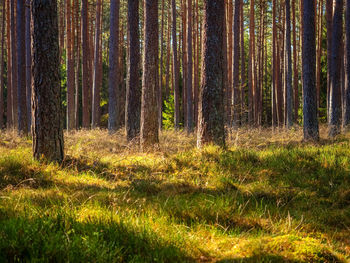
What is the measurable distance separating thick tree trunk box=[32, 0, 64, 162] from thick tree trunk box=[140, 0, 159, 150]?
2.72 metres

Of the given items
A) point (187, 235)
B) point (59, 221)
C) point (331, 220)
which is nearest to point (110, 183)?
point (59, 221)

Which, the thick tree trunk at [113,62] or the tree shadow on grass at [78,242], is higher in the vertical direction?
the thick tree trunk at [113,62]

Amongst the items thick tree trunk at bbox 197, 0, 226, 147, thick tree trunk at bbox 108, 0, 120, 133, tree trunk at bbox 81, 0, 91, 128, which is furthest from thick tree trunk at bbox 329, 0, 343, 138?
tree trunk at bbox 81, 0, 91, 128

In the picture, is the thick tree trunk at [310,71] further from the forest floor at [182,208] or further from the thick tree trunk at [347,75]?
the thick tree trunk at [347,75]

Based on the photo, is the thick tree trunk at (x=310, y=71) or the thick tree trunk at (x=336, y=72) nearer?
the thick tree trunk at (x=310, y=71)

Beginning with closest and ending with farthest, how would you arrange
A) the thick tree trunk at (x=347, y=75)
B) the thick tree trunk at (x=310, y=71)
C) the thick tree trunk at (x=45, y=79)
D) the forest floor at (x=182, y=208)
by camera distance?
the forest floor at (x=182, y=208), the thick tree trunk at (x=45, y=79), the thick tree trunk at (x=310, y=71), the thick tree trunk at (x=347, y=75)

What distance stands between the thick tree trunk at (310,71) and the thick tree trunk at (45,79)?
26.2 feet

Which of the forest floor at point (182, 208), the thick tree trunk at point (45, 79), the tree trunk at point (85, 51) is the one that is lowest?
the forest floor at point (182, 208)

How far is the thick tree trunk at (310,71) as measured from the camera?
9.55m

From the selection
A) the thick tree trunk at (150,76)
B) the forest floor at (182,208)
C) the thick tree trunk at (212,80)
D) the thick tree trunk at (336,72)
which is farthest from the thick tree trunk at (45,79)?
the thick tree trunk at (336,72)

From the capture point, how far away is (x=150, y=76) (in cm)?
792

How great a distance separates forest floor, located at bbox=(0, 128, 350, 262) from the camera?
2.51 m

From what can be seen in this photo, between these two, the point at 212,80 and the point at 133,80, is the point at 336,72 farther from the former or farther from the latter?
the point at 133,80

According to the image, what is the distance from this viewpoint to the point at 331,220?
12.1 ft
